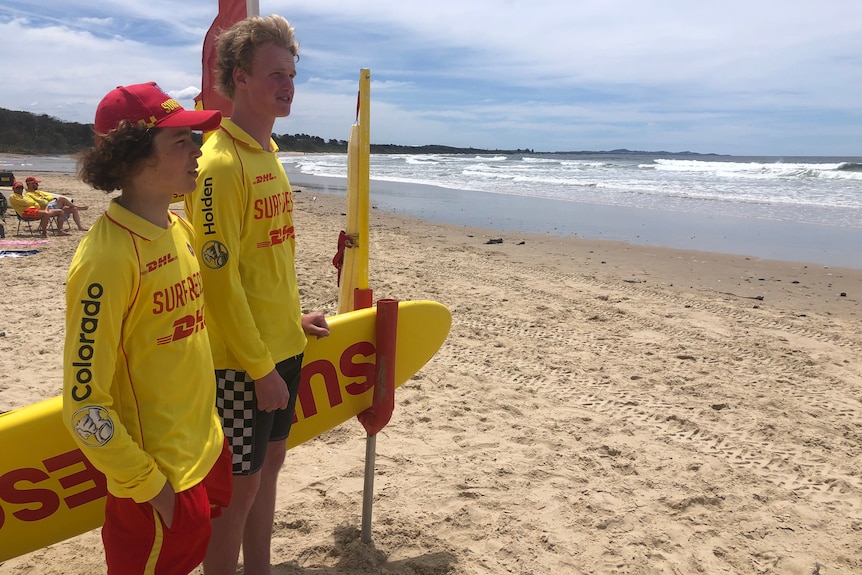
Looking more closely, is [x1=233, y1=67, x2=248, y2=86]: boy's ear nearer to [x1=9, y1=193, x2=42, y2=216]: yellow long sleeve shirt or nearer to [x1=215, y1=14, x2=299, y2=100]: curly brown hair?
[x1=215, y1=14, x2=299, y2=100]: curly brown hair

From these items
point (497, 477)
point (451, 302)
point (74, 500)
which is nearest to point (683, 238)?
point (451, 302)

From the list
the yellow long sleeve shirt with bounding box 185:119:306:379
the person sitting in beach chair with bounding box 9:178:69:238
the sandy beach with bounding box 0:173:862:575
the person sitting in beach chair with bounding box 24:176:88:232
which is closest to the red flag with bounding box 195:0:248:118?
the yellow long sleeve shirt with bounding box 185:119:306:379

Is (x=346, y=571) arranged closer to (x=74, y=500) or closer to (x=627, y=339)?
(x=74, y=500)

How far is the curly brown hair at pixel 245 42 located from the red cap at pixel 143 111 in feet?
1.36

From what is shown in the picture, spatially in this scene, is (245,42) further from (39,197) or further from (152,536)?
(39,197)

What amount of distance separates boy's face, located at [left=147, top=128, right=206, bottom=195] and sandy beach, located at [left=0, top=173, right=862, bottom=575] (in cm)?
171

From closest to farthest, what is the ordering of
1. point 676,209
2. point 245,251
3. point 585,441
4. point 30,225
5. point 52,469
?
point 245,251, point 52,469, point 585,441, point 30,225, point 676,209

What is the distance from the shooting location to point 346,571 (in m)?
2.46

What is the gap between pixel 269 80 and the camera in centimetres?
181

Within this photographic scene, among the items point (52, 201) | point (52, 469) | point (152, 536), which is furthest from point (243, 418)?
point (52, 201)

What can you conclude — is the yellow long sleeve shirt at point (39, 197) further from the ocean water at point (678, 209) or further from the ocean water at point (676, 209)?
the ocean water at point (678, 209)

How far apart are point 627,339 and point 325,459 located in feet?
10.1

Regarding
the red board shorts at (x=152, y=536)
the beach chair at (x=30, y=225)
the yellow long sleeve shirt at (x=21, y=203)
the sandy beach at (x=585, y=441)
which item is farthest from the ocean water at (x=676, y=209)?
the red board shorts at (x=152, y=536)

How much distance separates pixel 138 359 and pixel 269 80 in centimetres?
90
